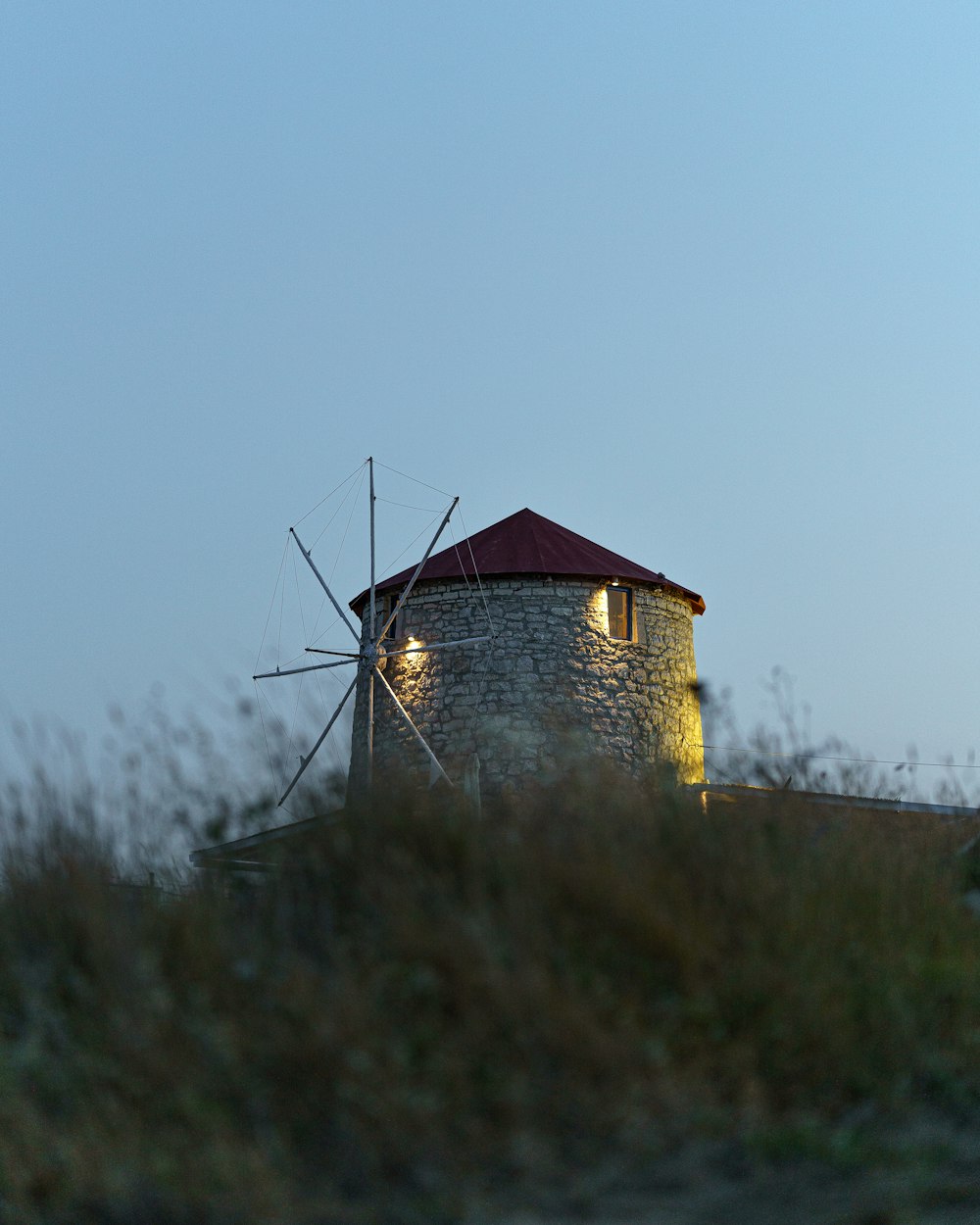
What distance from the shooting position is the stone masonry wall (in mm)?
20281

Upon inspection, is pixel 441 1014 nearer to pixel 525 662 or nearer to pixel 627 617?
pixel 525 662

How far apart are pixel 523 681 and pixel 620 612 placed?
2537mm

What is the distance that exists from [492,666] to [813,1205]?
56.5ft

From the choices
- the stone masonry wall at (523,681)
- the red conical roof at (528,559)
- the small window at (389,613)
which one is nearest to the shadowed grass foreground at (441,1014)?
the stone masonry wall at (523,681)

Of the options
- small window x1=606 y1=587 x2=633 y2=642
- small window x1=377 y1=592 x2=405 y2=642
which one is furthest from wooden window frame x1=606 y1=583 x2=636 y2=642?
small window x1=377 y1=592 x2=405 y2=642

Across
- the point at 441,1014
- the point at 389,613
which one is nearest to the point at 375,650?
the point at 389,613

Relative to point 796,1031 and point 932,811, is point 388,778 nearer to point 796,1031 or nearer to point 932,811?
point 796,1031

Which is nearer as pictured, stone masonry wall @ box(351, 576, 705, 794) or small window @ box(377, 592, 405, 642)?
stone masonry wall @ box(351, 576, 705, 794)

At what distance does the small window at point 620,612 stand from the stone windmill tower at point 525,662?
0.08 feet

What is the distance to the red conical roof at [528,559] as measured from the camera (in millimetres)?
21266

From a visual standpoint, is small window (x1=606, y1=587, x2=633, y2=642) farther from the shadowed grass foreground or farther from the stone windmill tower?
the shadowed grass foreground

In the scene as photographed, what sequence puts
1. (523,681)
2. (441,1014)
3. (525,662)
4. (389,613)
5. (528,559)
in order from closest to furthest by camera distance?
1. (441,1014)
2. (523,681)
3. (525,662)
4. (528,559)
5. (389,613)

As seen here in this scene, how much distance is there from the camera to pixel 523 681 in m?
20.4

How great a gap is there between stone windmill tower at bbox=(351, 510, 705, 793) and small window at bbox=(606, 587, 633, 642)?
25 mm
